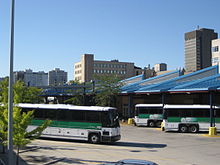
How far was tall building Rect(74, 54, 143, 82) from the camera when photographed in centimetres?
14612

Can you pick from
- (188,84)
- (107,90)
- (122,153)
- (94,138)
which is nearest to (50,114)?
(94,138)

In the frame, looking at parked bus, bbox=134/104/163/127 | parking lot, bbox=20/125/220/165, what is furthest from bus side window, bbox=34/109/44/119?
parked bus, bbox=134/104/163/127

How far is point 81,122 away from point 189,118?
14283 millimetres

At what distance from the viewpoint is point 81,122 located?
81.9ft

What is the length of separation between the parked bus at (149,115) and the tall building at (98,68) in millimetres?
101822

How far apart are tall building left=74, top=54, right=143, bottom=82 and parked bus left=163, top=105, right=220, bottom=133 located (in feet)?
357

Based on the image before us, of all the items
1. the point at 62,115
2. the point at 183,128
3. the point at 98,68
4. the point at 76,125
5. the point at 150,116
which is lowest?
the point at 183,128

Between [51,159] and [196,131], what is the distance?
20733 millimetres

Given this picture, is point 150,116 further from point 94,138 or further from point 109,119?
point 109,119

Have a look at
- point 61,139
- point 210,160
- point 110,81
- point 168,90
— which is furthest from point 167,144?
point 110,81

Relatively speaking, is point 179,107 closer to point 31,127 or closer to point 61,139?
point 61,139

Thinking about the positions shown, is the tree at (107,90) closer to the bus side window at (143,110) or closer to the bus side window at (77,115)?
the bus side window at (143,110)

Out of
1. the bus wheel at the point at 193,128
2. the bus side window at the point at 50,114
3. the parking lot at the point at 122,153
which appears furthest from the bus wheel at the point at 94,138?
the bus wheel at the point at 193,128

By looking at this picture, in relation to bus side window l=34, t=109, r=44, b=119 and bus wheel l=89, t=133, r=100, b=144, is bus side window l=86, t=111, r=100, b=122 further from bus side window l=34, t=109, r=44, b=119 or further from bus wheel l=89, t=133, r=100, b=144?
bus side window l=34, t=109, r=44, b=119
